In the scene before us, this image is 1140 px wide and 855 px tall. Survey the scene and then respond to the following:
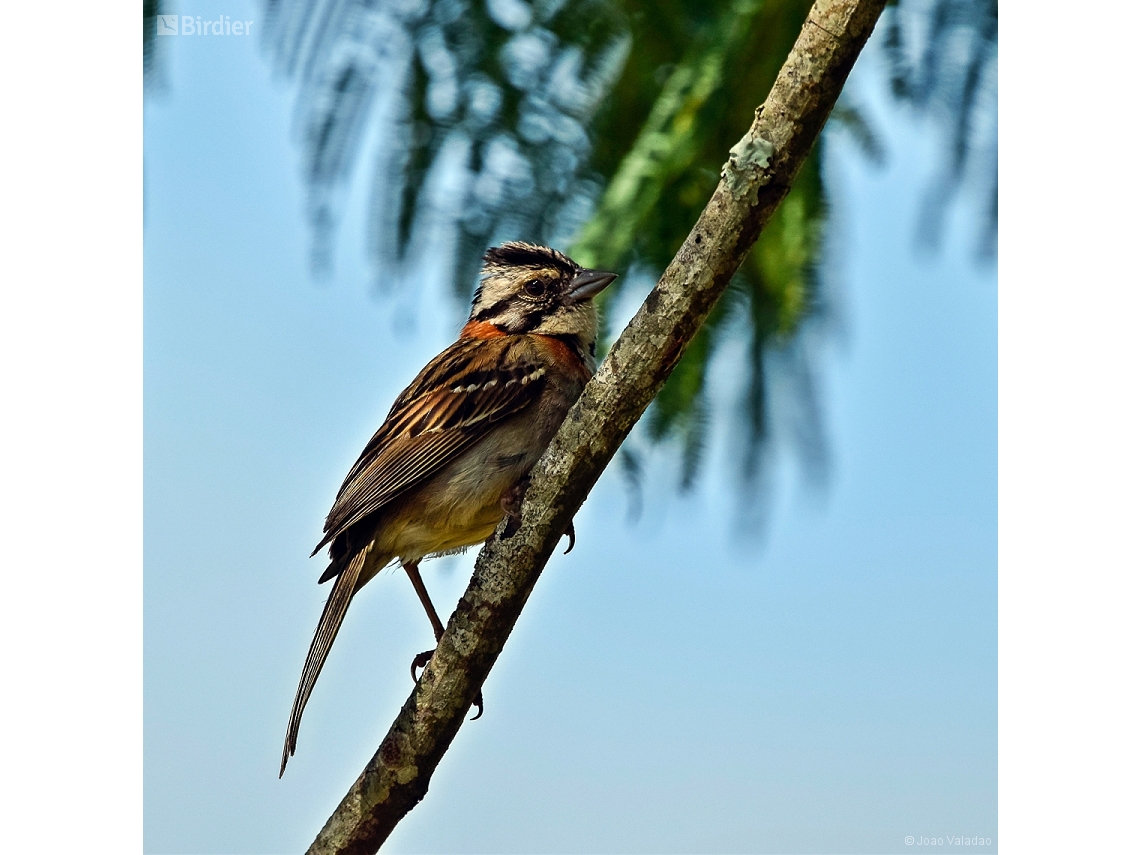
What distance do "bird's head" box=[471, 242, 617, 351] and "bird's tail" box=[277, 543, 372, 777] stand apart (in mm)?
1235

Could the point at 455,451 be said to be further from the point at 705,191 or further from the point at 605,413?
the point at 705,191

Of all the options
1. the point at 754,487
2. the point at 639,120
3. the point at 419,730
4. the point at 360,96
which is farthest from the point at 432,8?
the point at 419,730

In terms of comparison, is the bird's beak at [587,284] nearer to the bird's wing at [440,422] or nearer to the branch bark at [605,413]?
the bird's wing at [440,422]

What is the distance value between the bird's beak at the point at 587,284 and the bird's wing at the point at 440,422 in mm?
312

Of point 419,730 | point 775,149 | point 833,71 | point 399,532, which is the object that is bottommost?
point 419,730

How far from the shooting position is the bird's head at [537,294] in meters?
5.13

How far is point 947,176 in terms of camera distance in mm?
4152

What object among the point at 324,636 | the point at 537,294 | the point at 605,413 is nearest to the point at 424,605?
the point at 324,636

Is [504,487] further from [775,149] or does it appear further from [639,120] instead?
[775,149]

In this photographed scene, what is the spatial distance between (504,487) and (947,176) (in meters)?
2.01

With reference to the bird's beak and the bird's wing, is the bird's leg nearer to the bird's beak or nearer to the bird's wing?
the bird's wing

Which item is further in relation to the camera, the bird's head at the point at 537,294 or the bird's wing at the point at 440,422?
the bird's head at the point at 537,294

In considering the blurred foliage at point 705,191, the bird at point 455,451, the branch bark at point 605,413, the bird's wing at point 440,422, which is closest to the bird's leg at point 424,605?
the bird at point 455,451

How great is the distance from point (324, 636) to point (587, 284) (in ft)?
5.76
